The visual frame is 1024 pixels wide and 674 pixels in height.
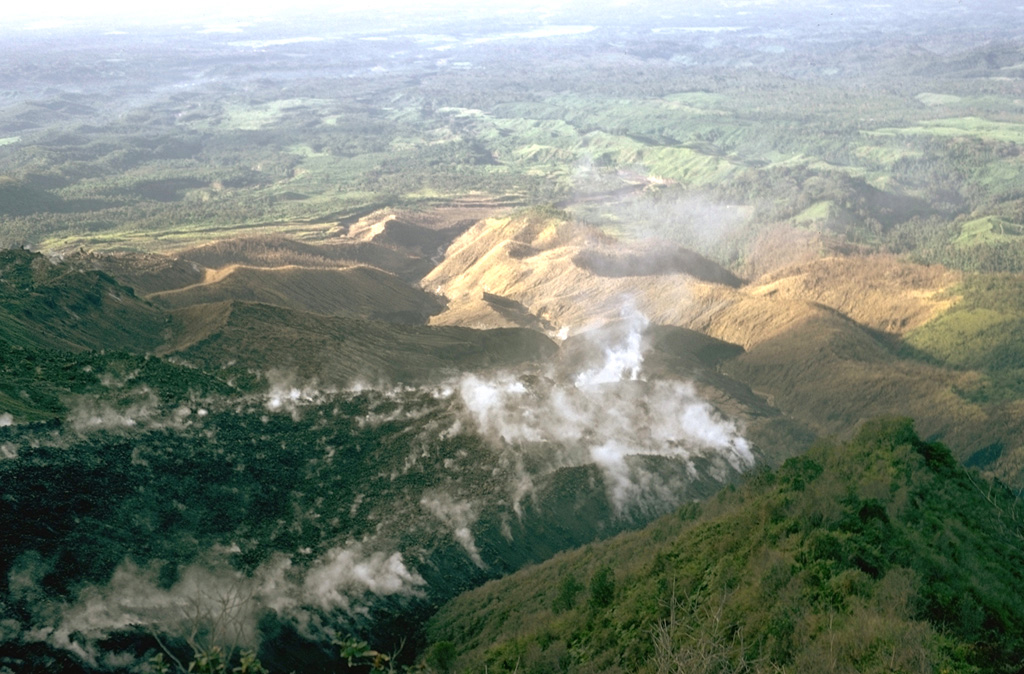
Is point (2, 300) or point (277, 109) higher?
point (2, 300)

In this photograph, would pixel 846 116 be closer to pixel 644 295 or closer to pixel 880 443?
Result: pixel 644 295

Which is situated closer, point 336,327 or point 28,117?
point 336,327

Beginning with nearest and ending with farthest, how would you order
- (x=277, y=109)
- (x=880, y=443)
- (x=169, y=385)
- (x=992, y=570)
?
(x=992, y=570) → (x=880, y=443) → (x=169, y=385) → (x=277, y=109)

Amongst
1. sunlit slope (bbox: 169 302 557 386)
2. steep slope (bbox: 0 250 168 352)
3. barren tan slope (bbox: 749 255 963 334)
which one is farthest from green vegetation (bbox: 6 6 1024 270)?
sunlit slope (bbox: 169 302 557 386)

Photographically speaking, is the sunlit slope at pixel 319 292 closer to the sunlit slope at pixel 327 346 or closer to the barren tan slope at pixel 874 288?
the sunlit slope at pixel 327 346

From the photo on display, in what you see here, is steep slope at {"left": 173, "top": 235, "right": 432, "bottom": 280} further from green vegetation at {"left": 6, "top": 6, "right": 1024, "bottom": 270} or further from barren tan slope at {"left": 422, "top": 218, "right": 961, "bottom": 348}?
green vegetation at {"left": 6, "top": 6, "right": 1024, "bottom": 270}

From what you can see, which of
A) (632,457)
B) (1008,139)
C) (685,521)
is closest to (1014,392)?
(632,457)

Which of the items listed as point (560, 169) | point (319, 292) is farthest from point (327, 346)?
point (560, 169)
